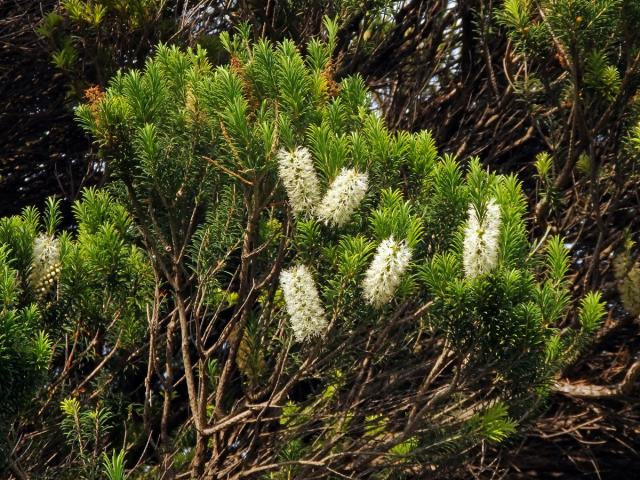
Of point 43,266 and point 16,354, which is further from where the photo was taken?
point 43,266

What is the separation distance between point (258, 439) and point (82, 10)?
9.88 feet

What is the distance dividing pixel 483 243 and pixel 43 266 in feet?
6.13

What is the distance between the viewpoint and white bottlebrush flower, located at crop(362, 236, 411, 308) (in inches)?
142

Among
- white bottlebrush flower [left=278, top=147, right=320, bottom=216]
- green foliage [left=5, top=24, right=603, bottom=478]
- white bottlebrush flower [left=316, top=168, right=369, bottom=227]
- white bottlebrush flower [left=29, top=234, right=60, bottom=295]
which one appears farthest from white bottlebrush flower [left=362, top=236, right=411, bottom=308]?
white bottlebrush flower [left=29, top=234, right=60, bottom=295]

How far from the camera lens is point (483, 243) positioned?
142 inches

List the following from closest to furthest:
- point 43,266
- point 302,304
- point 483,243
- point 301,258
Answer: point 483,243 < point 302,304 < point 301,258 < point 43,266

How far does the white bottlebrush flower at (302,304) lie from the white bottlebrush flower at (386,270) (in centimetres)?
21

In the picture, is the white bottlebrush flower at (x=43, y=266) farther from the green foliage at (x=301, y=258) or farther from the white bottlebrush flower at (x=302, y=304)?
the white bottlebrush flower at (x=302, y=304)

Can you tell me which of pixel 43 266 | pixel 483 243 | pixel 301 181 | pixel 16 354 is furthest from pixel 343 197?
pixel 43 266

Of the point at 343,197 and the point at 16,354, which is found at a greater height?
the point at 343,197

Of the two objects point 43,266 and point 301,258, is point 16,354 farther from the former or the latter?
point 301,258

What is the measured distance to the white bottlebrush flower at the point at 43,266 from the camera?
4.37 metres

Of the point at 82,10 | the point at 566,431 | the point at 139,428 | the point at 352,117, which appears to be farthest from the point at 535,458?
the point at 82,10

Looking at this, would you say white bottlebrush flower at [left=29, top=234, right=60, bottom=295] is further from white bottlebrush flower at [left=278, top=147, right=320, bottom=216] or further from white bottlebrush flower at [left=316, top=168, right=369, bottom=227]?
white bottlebrush flower at [left=316, top=168, right=369, bottom=227]
